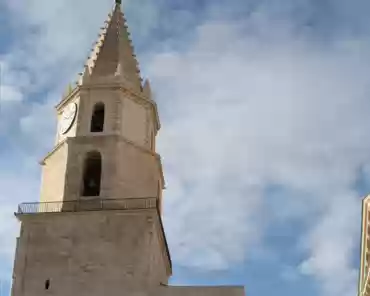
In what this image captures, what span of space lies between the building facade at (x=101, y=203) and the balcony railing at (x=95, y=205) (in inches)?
1.3

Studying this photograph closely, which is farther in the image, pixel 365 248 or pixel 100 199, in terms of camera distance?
pixel 100 199

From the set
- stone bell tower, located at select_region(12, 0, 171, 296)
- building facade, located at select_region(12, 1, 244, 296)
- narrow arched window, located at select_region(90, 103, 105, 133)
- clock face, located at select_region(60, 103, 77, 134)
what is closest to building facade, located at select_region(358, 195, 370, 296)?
building facade, located at select_region(12, 1, 244, 296)

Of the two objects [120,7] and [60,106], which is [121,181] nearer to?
[60,106]

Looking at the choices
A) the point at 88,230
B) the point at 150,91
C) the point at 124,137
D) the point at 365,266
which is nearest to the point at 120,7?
the point at 150,91

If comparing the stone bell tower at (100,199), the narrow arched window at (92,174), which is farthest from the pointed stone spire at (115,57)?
the narrow arched window at (92,174)

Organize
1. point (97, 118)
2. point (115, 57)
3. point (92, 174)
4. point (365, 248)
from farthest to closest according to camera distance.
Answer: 1. point (115, 57)
2. point (97, 118)
3. point (92, 174)
4. point (365, 248)

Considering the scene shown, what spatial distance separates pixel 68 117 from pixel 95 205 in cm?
419

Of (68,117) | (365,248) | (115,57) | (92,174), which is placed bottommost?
(365,248)

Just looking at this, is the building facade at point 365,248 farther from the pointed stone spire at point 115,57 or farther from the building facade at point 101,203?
the pointed stone spire at point 115,57

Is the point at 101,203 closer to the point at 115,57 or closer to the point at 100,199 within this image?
the point at 100,199

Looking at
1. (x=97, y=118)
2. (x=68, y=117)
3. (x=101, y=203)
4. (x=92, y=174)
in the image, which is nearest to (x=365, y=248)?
(x=101, y=203)

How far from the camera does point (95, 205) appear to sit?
35562 mm

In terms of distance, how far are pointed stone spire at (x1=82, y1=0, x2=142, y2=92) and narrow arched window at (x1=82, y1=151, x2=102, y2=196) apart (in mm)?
3191

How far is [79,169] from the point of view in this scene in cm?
3647
